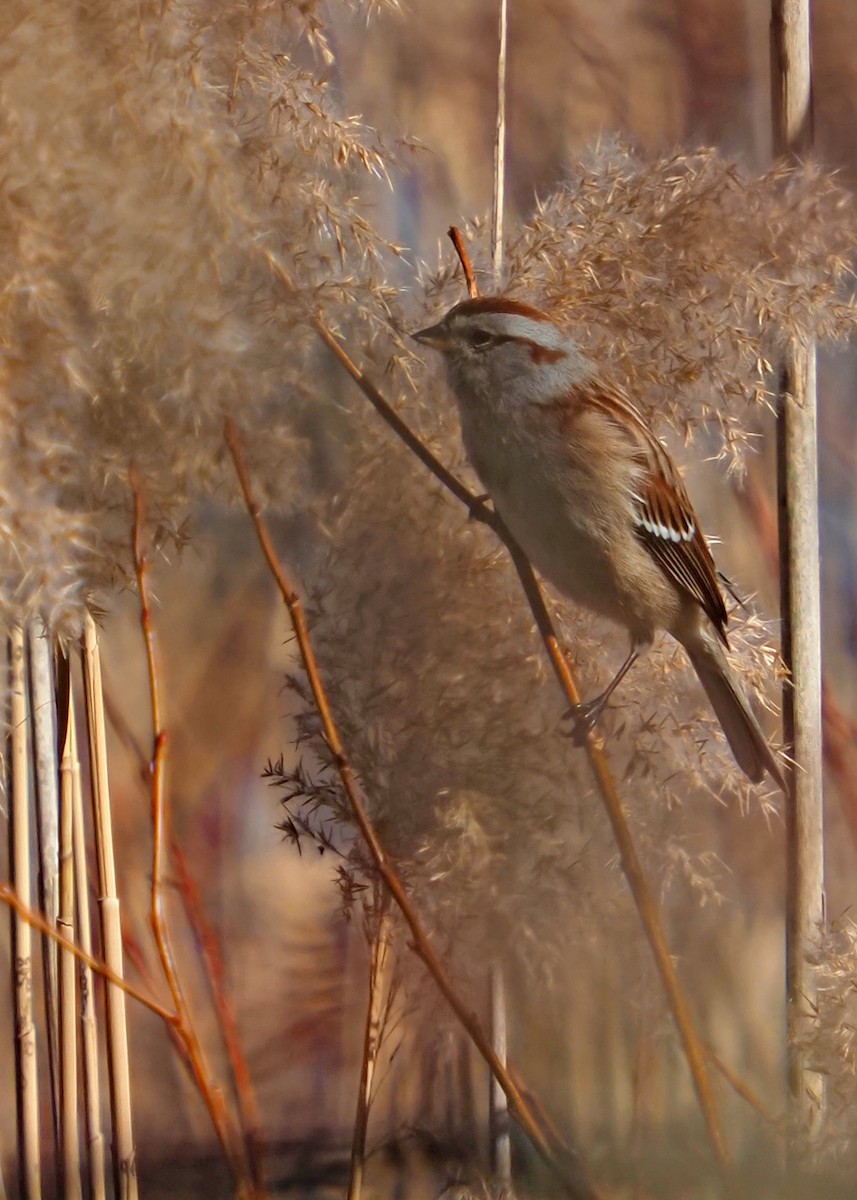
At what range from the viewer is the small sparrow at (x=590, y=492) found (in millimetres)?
761

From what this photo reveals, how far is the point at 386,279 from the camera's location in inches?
30.5

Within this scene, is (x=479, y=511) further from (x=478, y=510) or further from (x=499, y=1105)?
(x=499, y=1105)

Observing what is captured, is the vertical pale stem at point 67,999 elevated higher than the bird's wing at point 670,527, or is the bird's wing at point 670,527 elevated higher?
the bird's wing at point 670,527

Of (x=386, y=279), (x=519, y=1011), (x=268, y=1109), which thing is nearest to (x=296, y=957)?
(x=268, y=1109)

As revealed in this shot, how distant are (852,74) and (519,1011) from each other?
3.20 feet

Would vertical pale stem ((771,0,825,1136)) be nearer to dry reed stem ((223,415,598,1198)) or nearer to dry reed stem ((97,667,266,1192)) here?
dry reed stem ((223,415,598,1198))

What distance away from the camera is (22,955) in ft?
2.50

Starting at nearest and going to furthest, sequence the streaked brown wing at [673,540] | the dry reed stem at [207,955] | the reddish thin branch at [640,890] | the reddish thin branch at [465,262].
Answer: the reddish thin branch at [640,890] < the reddish thin branch at [465,262] < the streaked brown wing at [673,540] < the dry reed stem at [207,955]

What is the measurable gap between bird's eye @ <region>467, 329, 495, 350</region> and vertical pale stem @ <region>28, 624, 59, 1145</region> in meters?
0.34

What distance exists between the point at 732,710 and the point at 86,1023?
484mm

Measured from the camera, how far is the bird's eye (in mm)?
737

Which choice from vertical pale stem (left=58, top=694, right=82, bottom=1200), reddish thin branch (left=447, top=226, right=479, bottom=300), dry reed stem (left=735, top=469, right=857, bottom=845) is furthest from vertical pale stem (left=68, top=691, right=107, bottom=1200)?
dry reed stem (left=735, top=469, right=857, bottom=845)

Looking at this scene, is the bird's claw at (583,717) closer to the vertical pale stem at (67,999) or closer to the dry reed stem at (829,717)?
the vertical pale stem at (67,999)

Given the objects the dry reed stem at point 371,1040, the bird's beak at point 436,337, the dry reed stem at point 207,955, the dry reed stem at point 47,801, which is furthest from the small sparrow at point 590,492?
the dry reed stem at point 207,955
